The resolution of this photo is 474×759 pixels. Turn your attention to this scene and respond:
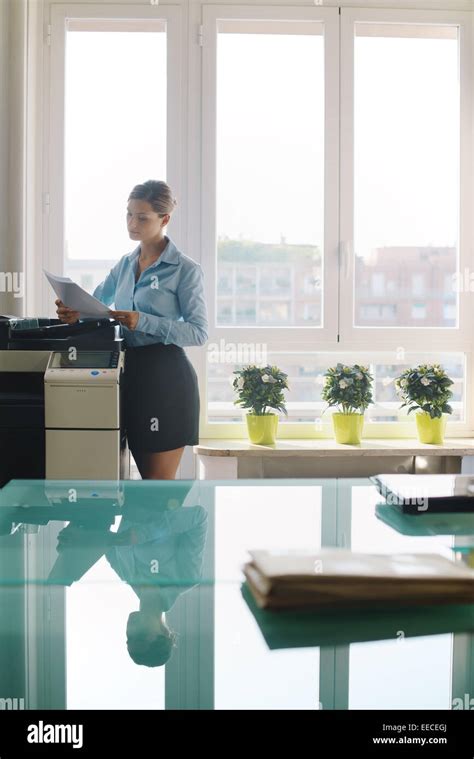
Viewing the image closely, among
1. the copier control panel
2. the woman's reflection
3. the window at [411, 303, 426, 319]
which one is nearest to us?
the woman's reflection

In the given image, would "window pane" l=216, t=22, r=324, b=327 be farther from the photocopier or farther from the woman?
the photocopier

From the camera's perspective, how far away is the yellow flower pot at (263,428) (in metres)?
3.95

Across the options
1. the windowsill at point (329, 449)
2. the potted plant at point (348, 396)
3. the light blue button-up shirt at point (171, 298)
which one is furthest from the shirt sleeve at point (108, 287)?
the potted plant at point (348, 396)

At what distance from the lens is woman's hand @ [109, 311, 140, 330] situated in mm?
2908

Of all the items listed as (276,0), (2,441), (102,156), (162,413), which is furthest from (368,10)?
(2,441)

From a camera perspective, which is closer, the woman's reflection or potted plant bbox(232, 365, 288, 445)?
the woman's reflection

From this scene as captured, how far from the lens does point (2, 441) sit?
3.02m

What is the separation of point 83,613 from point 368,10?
13.2 ft

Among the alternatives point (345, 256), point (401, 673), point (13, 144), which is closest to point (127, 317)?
point (13, 144)

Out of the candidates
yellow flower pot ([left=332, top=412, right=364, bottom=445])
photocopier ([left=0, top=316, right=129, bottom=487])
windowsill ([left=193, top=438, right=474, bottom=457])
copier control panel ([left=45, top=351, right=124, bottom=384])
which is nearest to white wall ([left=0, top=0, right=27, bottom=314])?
photocopier ([left=0, top=316, right=129, bottom=487])

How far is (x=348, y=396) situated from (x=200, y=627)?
3.17 m

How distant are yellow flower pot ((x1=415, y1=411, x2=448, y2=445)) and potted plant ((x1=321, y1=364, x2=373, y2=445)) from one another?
0.29 meters

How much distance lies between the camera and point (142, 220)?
3.13 meters
